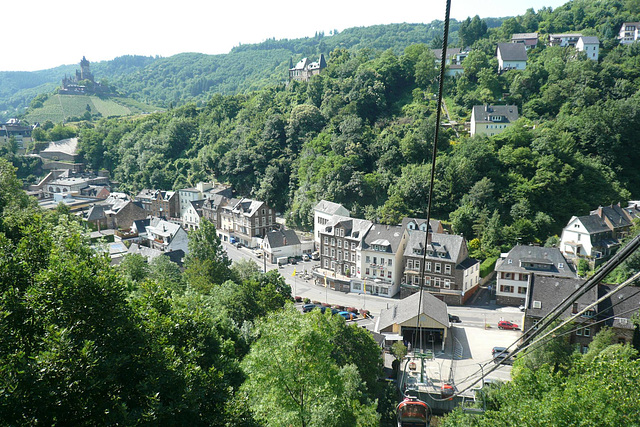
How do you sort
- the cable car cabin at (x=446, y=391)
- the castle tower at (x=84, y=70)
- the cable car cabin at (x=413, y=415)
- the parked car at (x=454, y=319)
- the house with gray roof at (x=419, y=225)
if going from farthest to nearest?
the castle tower at (x=84, y=70) < the house with gray roof at (x=419, y=225) < the parked car at (x=454, y=319) < the cable car cabin at (x=446, y=391) < the cable car cabin at (x=413, y=415)

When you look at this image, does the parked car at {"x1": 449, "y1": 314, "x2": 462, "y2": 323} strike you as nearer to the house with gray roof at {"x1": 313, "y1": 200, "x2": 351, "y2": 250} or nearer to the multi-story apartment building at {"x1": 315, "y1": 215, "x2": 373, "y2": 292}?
the multi-story apartment building at {"x1": 315, "y1": 215, "x2": 373, "y2": 292}

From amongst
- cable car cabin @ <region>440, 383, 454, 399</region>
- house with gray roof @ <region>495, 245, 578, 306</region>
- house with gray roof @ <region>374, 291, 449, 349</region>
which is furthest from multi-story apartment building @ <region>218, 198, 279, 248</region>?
cable car cabin @ <region>440, 383, 454, 399</region>

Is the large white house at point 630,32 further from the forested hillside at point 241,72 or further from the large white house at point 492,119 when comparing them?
the forested hillside at point 241,72

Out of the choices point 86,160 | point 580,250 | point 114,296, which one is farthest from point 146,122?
point 114,296

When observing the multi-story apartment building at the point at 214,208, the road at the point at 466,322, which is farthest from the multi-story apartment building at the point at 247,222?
the road at the point at 466,322

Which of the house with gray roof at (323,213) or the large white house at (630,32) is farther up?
the large white house at (630,32)

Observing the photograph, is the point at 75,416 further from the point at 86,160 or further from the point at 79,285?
the point at 86,160
